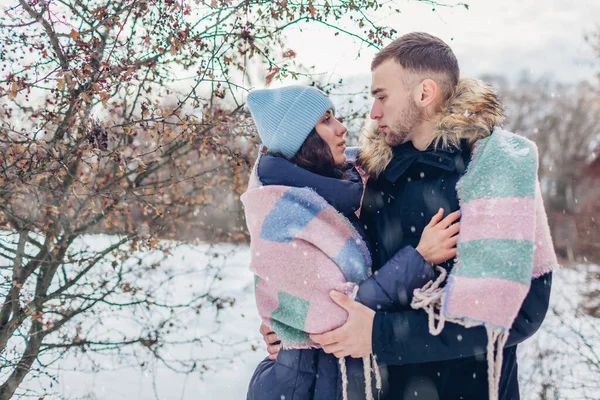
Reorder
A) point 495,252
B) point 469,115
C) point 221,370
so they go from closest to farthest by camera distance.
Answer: point 495,252
point 469,115
point 221,370

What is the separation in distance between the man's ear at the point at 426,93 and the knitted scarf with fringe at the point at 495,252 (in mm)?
426

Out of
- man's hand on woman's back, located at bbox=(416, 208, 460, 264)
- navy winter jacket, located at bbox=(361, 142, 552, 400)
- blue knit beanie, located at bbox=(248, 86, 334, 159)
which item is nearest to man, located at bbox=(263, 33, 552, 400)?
navy winter jacket, located at bbox=(361, 142, 552, 400)

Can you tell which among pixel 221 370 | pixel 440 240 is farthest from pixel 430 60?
pixel 221 370

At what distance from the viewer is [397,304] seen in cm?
184

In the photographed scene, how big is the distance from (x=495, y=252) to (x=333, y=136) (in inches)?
37.9

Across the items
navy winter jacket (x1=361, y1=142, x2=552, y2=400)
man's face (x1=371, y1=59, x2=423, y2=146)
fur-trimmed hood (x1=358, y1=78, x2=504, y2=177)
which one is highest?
man's face (x1=371, y1=59, x2=423, y2=146)

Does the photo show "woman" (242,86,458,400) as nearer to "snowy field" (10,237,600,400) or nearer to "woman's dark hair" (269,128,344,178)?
"woman's dark hair" (269,128,344,178)

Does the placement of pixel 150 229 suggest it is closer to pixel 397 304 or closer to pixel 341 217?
pixel 341 217

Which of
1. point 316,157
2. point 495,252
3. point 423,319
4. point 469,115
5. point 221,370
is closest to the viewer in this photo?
point 495,252

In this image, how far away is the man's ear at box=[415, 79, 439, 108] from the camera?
2158 mm

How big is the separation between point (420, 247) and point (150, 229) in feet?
9.43

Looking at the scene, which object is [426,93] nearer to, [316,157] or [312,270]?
[316,157]

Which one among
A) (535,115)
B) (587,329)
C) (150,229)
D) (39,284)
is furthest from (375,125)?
(535,115)

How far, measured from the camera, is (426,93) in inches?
85.4
